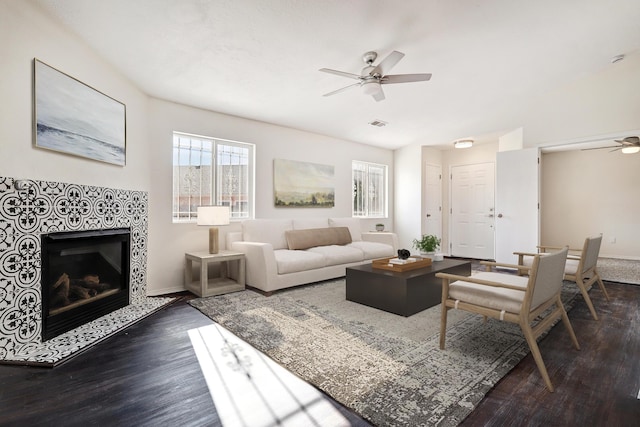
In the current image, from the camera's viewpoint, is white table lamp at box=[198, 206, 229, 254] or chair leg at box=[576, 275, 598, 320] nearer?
chair leg at box=[576, 275, 598, 320]

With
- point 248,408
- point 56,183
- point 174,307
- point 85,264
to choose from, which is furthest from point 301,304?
point 56,183

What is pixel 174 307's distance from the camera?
3.34m

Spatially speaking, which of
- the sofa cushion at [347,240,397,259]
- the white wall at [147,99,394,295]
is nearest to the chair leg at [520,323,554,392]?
the sofa cushion at [347,240,397,259]

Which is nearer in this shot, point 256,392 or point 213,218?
point 256,392

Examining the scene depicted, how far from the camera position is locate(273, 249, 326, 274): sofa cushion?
388cm

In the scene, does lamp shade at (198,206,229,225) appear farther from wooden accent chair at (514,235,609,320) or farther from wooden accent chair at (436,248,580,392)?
wooden accent chair at (514,235,609,320)

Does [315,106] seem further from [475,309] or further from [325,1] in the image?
[475,309]

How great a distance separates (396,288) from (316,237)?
2.08 metres

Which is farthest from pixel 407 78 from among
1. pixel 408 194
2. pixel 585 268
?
pixel 408 194

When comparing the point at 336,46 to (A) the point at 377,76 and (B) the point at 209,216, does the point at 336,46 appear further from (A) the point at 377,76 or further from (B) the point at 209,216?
(B) the point at 209,216

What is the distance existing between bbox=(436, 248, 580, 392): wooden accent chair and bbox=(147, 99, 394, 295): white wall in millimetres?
3392

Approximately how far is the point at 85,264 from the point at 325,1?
3.26m

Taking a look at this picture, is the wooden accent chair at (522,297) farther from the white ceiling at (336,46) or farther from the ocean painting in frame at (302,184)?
the ocean painting in frame at (302,184)

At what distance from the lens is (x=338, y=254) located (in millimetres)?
4531
